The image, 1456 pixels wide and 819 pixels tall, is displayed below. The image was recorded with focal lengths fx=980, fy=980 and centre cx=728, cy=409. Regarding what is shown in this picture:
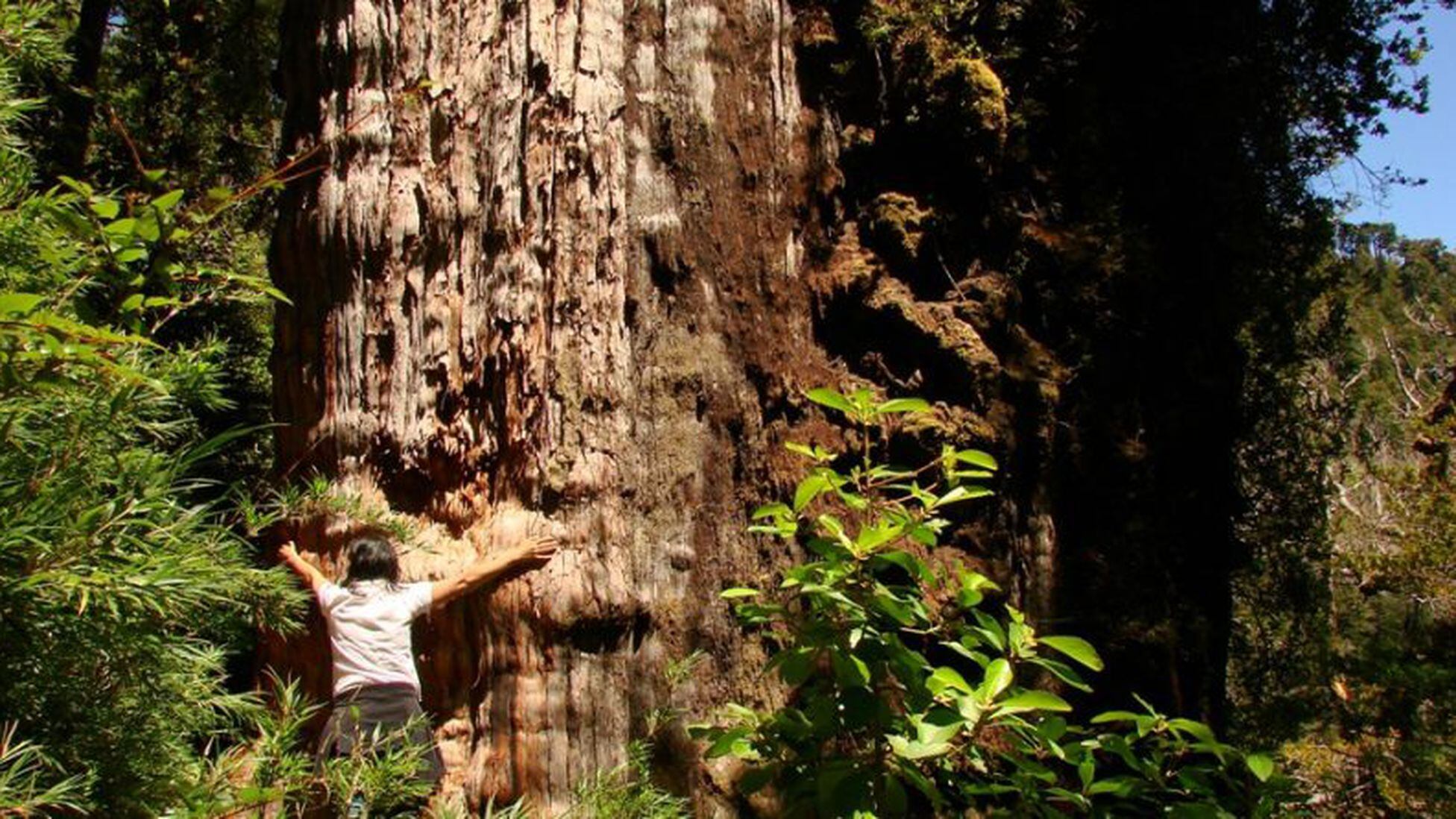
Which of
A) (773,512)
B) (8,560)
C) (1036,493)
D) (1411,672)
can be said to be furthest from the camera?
(1411,672)

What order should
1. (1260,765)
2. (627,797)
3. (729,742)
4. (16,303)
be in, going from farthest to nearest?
(627,797) → (729,742) → (1260,765) → (16,303)

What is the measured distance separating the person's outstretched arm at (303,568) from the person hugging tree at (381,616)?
11mm

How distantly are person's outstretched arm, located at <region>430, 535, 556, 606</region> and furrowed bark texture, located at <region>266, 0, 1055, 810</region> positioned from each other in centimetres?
6

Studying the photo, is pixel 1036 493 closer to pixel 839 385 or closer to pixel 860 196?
pixel 839 385

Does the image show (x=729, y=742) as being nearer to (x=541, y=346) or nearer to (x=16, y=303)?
(x=541, y=346)

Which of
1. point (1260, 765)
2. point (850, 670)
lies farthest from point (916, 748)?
point (1260, 765)

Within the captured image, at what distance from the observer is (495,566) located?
112 inches

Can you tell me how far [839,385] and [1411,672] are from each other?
6686 millimetres

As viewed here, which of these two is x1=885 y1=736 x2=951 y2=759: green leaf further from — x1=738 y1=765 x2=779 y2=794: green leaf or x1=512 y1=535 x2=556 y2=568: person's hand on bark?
x1=512 y1=535 x2=556 y2=568: person's hand on bark

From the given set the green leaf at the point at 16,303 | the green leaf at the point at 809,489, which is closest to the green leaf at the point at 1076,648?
the green leaf at the point at 809,489

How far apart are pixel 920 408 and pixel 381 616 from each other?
1.62 m

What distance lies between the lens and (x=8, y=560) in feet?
5.60

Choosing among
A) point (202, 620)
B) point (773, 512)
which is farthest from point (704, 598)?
point (202, 620)

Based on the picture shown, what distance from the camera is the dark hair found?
9.34 ft
